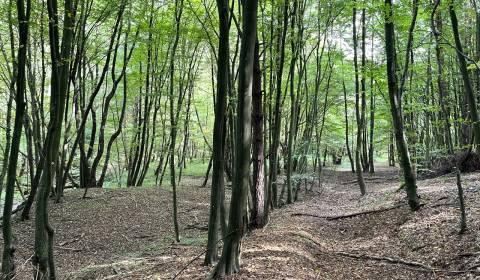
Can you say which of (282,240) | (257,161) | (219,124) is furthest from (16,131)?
(282,240)

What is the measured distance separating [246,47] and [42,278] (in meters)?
4.80

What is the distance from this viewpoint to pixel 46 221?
20.5 feet

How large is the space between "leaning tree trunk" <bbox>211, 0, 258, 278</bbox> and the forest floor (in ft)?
1.26

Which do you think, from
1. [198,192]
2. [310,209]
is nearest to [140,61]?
[198,192]

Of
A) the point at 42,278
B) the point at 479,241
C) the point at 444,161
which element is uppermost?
the point at 444,161

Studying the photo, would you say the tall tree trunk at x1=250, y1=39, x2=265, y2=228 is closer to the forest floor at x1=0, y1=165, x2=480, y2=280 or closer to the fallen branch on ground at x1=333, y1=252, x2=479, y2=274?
the forest floor at x1=0, y1=165, x2=480, y2=280

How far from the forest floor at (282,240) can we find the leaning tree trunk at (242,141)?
1.26ft

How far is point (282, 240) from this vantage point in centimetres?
766

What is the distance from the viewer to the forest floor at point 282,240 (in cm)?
603

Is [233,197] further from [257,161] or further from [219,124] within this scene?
[257,161]

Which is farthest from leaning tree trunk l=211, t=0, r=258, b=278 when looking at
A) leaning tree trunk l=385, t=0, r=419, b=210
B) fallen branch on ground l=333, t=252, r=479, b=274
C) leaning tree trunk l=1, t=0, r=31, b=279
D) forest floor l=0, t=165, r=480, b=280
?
leaning tree trunk l=385, t=0, r=419, b=210

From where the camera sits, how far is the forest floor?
6.03m

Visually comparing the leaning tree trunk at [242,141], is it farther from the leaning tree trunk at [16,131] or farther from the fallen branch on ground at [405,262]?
the leaning tree trunk at [16,131]

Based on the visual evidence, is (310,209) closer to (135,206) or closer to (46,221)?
(135,206)
